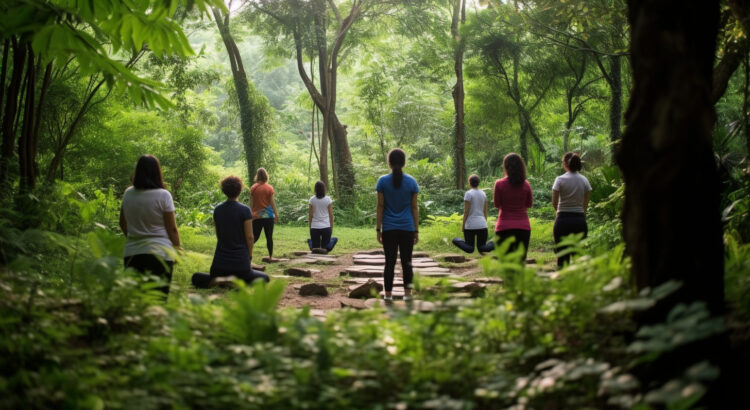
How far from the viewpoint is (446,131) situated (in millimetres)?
32469

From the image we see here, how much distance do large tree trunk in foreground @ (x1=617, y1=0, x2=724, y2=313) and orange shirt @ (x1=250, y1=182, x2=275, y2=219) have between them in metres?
8.68

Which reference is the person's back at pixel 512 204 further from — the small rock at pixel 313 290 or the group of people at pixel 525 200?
the small rock at pixel 313 290

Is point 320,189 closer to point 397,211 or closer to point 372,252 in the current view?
point 372,252

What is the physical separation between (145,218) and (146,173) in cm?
41

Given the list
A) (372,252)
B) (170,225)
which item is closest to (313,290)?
(170,225)

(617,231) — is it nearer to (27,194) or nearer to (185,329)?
(185,329)

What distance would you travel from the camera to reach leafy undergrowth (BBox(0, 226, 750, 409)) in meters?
2.38

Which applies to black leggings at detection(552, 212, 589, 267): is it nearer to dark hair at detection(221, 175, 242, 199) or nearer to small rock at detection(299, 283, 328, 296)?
small rock at detection(299, 283, 328, 296)

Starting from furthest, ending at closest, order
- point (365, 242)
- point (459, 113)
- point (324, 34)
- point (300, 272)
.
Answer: point (324, 34), point (459, 113), point (365, 242), point (300, 272)

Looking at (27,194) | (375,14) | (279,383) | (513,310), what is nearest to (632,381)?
(513,310)

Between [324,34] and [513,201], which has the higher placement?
[324,34]

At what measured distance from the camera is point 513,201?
7.16m

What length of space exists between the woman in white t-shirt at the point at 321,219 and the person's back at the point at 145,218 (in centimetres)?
616

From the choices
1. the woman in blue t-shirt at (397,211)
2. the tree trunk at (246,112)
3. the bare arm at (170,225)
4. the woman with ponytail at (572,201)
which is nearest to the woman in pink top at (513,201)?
the woman with ponytail at (572,201)
